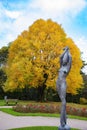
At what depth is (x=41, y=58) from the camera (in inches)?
1575

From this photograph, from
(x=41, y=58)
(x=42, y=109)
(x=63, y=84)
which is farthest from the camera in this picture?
(x=41, y=58)

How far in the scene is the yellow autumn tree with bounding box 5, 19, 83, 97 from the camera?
39438 mm

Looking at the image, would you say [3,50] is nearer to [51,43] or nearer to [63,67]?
[51,43]

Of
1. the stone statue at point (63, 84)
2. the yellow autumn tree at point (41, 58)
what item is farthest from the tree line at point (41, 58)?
the stone statue at point (63, 84)

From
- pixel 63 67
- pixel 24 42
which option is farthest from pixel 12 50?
pixel 63 67

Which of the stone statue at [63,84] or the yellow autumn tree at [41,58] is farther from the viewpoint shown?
the yellow autumn tree at [41,58]

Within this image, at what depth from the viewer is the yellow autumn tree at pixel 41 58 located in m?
39.4

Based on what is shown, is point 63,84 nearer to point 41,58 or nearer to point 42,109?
point 42,109

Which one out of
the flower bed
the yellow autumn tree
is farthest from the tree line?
the flower bed

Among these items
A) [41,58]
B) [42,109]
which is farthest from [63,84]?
[41,58]

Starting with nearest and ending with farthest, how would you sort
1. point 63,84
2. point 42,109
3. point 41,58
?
1. point 63,84
2. point 42,109
3. point 41,58

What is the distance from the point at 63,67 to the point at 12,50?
29776 millimetres

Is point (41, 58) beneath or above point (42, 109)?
above

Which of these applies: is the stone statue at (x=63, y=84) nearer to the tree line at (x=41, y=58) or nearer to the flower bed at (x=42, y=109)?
the flower bed at (x=42, y=109)
